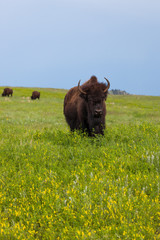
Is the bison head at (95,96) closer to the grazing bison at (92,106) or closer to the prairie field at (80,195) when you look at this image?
the grazing bison at (92,106)

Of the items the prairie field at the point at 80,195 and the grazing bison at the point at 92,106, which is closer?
the prairie field at the point at 80,195

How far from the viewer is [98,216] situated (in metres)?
3.78

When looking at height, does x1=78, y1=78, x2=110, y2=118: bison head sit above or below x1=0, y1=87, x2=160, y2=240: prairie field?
above

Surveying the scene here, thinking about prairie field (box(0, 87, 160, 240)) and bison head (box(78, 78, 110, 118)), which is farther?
bison head (box(78, 78, 110, 118))

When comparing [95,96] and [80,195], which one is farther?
[95,96]

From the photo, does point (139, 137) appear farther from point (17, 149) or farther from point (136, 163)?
point (17, 149)

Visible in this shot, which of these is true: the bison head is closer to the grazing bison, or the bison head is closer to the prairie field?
the grazing bison

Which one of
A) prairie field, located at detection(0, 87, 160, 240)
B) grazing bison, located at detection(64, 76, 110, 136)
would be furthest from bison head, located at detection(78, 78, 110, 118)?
prairie field, located at detection(0, 87, 160, 240)

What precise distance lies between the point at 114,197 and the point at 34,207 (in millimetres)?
1432

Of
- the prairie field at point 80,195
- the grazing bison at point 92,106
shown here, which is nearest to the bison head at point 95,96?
the grazing bison at point 92,106

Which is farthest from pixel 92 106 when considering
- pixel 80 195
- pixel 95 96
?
pixel 80 195

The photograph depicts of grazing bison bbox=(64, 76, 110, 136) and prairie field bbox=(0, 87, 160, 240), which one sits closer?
prairie field bbox=(0, 87, 160, 240)

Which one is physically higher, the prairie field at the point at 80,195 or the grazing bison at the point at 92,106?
the grazing bison at the point at 92,106

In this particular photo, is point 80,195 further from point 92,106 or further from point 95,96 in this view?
point 95,96
